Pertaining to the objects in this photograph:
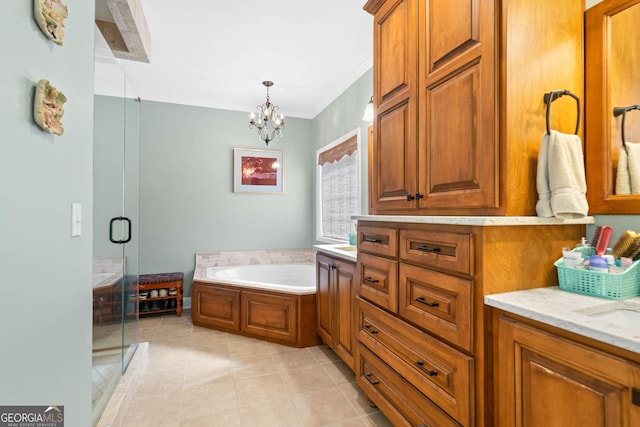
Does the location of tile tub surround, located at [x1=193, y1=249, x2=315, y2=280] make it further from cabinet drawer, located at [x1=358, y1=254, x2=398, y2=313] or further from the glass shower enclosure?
cabinet drawer, located at [x1=358, y1=254, x2=398, y2=313]

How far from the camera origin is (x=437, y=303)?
1.24 meters

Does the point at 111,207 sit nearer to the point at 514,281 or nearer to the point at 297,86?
the point at 297,86

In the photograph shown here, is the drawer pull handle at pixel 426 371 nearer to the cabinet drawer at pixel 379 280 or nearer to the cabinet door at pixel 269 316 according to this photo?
the cabinet drawer at pixel 379 280

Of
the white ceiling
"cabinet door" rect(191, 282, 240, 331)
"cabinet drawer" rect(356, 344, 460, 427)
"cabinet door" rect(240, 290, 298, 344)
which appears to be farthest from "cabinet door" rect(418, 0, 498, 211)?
"cabinet door" rect(191, 282, 240, 331)

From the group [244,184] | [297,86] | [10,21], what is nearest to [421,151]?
[10,21]

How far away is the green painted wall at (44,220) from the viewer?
767mm

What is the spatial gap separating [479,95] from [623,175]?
0.67 m

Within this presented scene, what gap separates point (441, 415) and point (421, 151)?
116 cm

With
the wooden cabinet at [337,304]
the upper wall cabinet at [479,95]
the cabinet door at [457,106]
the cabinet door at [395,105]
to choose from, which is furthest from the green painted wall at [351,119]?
the cabinet door at [457,106]

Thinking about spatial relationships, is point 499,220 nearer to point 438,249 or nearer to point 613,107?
point 438,249

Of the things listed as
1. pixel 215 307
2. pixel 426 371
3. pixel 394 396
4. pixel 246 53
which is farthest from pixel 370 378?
pixel 246 53

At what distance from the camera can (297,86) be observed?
141 inches

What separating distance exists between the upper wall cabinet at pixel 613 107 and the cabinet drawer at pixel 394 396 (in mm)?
1098

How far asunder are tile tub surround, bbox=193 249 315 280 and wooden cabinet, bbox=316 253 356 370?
5.33 feet
